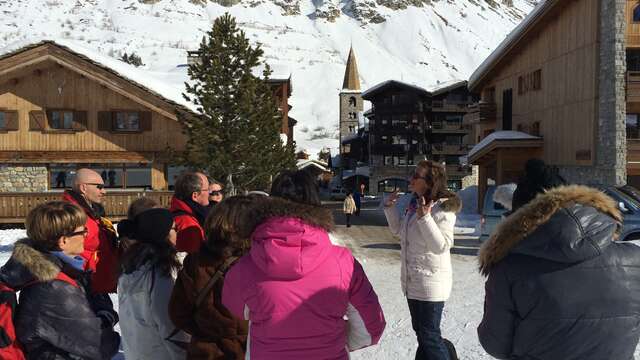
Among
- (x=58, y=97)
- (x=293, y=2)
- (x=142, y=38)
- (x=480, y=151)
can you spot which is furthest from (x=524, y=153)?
(x=293, y=2)

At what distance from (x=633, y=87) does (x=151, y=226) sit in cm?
1945

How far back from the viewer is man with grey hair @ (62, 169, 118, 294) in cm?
402

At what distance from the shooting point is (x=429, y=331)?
13.6 feet

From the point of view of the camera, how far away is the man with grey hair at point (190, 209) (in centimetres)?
461

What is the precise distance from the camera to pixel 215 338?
10.5 feet

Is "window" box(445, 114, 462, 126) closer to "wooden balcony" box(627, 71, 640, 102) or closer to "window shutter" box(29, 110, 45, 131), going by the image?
"wooden balcony" box(627, 71, 640, 102)

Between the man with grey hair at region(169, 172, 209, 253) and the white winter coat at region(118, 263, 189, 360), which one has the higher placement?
the man with grey hair at region(169, 172, 209, 253)

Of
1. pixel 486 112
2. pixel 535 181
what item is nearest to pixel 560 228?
pixel 535 181

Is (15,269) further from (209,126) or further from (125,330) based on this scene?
(209,126)

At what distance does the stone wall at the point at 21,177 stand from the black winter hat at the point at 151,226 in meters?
19.8

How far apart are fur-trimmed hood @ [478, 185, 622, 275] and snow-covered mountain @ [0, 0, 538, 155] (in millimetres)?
78975

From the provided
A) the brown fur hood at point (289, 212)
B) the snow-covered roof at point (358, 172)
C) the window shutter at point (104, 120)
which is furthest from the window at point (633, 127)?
the snow-covered roof at point (358, 172)

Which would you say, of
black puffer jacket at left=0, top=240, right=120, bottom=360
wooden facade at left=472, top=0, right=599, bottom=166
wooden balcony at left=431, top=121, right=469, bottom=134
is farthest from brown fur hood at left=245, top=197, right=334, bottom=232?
wooden balcony at left=431, top=121, right=469, bottom=134

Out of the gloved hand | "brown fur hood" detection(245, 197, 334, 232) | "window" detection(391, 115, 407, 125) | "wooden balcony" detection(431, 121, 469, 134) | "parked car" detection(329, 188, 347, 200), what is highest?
"window" detection(391, 115, 407, 125)
